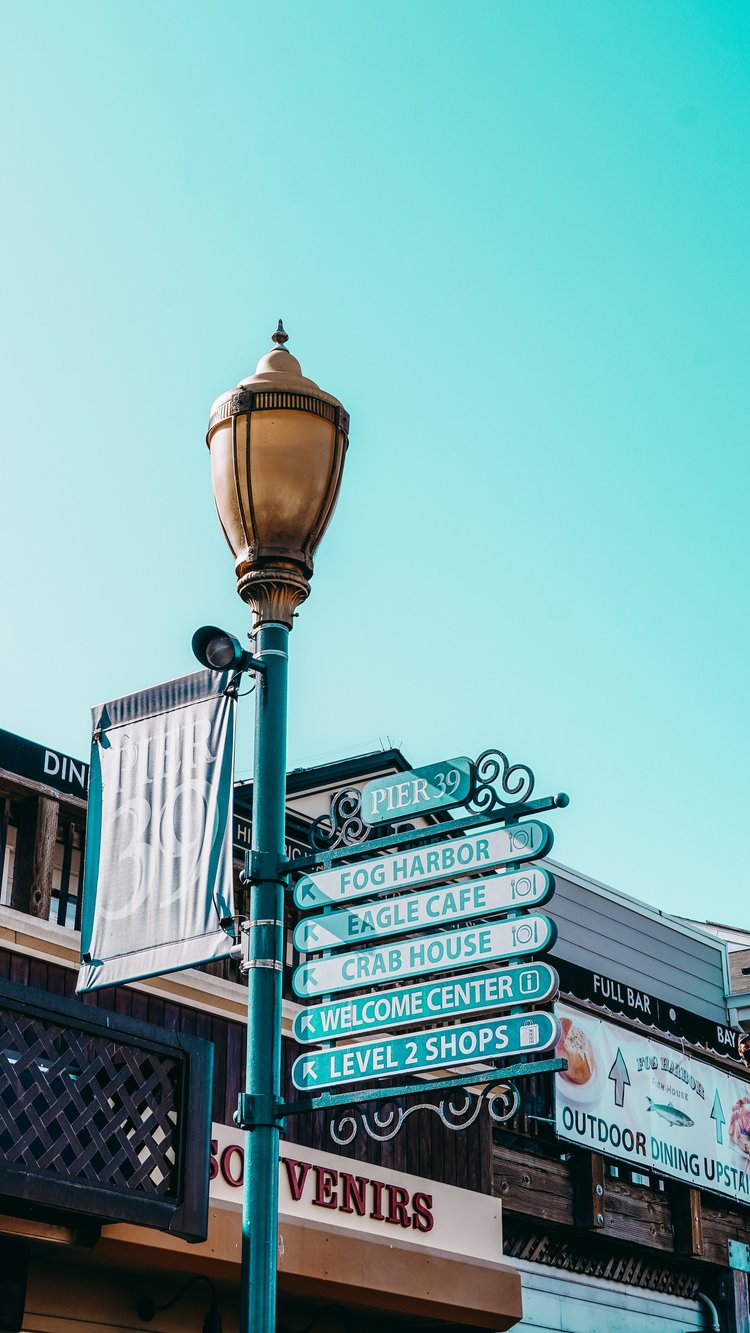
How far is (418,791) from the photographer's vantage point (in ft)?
21.5

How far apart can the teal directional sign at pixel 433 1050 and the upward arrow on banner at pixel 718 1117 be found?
9.16m

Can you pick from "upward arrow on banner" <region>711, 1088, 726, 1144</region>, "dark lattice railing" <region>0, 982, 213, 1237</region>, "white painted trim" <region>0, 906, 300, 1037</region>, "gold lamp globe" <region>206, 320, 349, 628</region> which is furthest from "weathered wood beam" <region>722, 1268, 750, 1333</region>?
"gold lamp globe" <region>206, 320, 349, 628</region>

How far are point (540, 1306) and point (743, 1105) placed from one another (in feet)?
11.4

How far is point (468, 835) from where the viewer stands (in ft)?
20.6

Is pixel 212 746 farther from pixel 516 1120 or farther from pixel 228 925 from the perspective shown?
pixel 516 1120

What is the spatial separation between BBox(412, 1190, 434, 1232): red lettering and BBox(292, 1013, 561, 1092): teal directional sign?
5.22 metres

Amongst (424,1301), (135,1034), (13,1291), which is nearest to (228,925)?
(135,1034)

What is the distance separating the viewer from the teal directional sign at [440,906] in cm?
605

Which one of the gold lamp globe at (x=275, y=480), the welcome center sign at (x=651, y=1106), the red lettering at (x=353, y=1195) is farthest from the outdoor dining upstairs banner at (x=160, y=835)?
the welcome center sign at (x=651, y=1106)

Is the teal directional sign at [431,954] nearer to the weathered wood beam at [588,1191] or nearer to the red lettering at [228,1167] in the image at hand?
the red lettering at [228,1167]

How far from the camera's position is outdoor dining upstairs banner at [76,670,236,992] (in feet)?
20.0

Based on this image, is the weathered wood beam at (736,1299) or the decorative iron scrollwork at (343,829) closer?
the decorative iron scrollwork at (343,829)

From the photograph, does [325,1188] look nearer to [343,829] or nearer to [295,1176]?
[295,1176]

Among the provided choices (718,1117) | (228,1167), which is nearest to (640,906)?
(718,1117)
